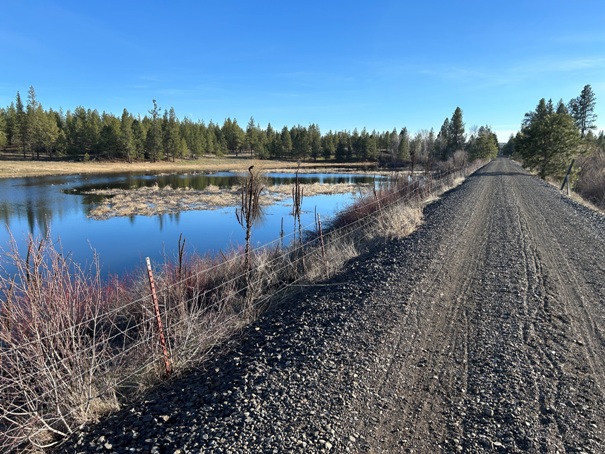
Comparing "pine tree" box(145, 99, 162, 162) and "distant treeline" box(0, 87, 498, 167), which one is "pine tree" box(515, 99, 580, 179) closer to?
"distant treeline" box(0, 87, 498, 167)

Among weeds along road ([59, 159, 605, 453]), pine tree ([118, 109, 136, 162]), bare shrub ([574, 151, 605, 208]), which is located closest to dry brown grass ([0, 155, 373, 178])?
pine tree ([118, 109, 136, 162])

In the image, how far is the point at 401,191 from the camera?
1991 centimetres

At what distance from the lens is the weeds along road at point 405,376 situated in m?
3.01

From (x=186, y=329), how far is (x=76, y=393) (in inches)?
62.9

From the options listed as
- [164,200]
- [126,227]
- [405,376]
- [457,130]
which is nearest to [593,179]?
[405,376]

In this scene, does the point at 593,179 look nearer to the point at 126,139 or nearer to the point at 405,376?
the point at 405,376

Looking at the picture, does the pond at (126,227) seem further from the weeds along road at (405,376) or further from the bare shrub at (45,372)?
the bare shrub at (45,372)

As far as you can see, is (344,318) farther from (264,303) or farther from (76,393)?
(76,393)

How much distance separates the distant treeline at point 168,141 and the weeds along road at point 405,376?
51.7 metres

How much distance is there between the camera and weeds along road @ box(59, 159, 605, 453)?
3.01 metres

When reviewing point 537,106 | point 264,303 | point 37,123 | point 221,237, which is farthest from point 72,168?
point 537,106

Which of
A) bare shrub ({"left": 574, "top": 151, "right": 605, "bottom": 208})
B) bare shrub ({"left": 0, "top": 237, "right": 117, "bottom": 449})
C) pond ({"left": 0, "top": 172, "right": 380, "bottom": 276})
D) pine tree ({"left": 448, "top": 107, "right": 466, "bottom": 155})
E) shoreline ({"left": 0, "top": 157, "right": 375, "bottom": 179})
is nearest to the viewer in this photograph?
bare shrub ({"left": 0, "top": 237, "right": 117, "bottom": 449})

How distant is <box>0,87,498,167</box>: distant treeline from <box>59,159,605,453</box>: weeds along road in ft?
170

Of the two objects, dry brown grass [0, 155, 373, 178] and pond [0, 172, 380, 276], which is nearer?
pond [0, 172, 380, 276]
